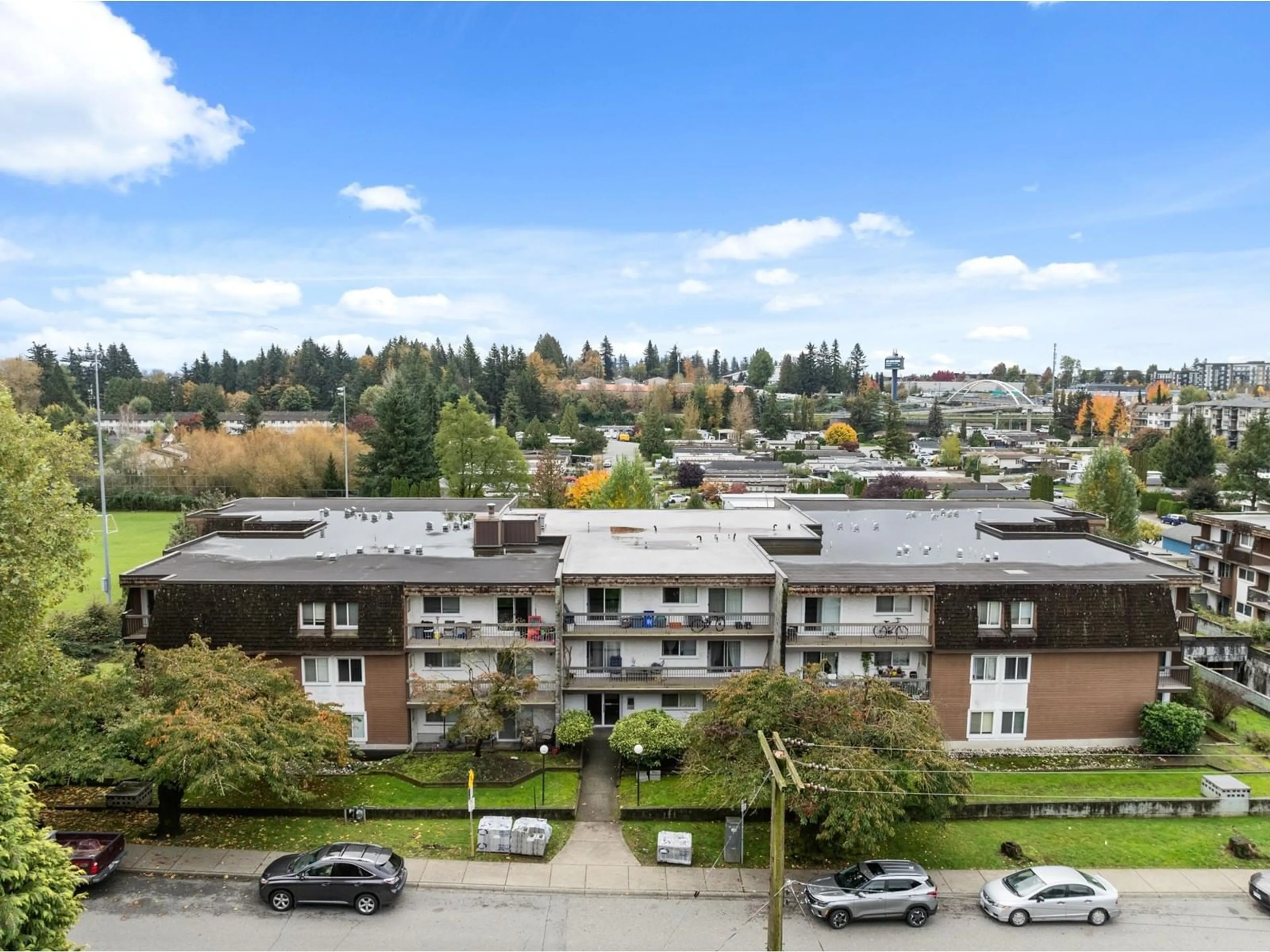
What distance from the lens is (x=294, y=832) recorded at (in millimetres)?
25766

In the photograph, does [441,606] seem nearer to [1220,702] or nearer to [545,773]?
[545,773]

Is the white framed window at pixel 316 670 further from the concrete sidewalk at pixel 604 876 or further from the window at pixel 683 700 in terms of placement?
the window at pixel 683 700

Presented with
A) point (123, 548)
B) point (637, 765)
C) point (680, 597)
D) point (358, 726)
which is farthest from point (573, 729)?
point (123, 548)

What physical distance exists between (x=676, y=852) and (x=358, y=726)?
13419mm

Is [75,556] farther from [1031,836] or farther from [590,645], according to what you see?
[1031,836]

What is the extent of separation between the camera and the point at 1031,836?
2627cm

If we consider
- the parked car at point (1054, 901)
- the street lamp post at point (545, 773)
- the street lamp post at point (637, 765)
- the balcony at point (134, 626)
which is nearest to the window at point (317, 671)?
the balcony at point (134, 626)

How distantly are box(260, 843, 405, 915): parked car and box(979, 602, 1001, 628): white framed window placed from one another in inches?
872

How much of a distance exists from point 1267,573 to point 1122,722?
23.6 metres

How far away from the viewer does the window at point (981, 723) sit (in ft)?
105

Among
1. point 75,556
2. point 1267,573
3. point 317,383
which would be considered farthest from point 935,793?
point 317,383

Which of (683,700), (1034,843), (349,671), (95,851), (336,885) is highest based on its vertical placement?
(349,671)

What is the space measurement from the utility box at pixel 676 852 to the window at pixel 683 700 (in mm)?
8154

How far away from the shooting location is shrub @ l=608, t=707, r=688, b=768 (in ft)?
95.3
